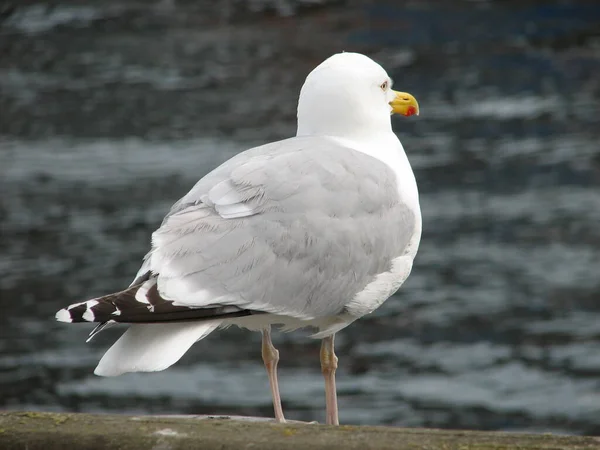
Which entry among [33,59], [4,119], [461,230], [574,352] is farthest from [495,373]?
[33,59]

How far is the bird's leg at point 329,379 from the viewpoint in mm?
4453

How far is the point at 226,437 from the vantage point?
2883mm

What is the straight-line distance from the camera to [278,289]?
418 cm

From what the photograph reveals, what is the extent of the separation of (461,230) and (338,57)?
23.7 ft

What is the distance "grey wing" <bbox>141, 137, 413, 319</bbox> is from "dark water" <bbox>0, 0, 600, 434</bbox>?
4.03 m

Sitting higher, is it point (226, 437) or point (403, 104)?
point (403, 104)

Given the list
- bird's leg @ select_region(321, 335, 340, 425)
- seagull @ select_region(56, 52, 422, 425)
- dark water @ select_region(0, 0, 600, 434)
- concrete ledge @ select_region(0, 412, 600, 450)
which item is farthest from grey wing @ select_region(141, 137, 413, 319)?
dark water @ select_region(0, 0, 600, 434)

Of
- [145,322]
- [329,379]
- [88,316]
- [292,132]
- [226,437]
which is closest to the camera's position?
[226,437]

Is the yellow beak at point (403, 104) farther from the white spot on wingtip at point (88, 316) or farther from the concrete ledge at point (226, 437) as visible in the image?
the concrete ledge at point (226, 437)

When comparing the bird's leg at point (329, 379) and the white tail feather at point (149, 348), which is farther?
the bird's leg at point (329, 379)

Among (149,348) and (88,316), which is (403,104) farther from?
(88,316)

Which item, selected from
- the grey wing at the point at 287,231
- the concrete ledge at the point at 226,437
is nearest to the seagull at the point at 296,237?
the grey wing at the point at 287,231

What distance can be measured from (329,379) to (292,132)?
1022 cm

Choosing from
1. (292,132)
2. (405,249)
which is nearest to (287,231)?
(405,249)
